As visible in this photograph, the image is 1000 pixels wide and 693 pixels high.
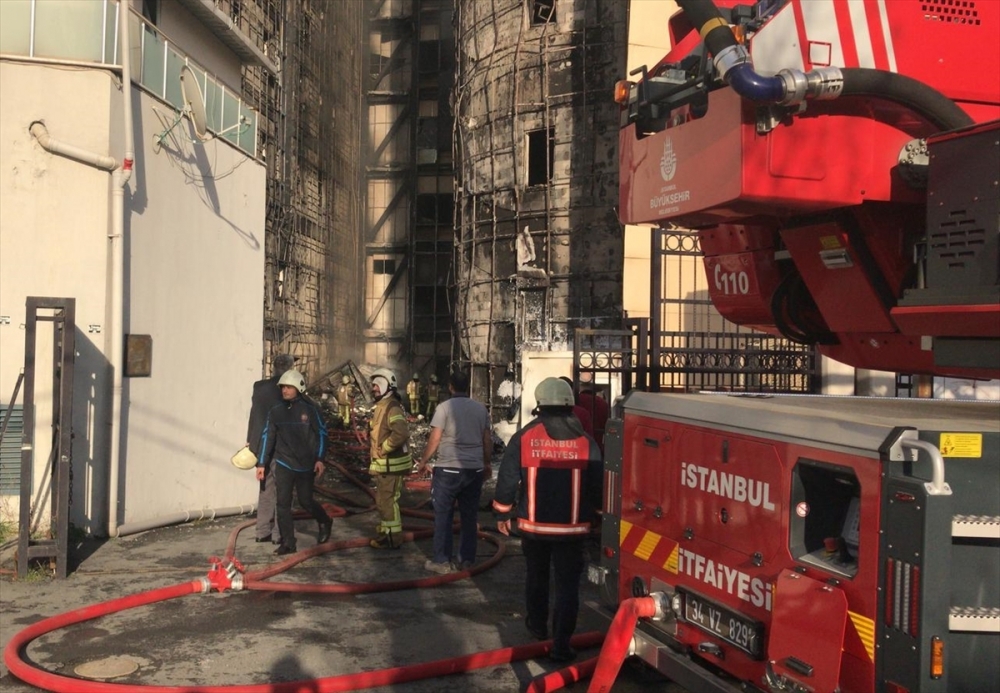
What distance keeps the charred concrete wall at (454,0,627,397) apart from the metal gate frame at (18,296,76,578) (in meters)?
12.2

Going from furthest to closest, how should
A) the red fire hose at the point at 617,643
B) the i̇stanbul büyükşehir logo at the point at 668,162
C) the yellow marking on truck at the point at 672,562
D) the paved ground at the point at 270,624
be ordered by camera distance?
the paved ground at the point at 270,624
the i̇stanbul büyükşehir logo at the point at 668,162
the yellow marking on truck at the point at 672,562
the red fire hose at the point at 617,643

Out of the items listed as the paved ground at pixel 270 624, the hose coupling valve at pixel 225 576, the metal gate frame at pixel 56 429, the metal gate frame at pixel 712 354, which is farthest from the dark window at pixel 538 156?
the hose coupling valve at pixel 225 576

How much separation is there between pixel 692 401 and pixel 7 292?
7.22 metres

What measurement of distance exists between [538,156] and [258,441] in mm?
13469

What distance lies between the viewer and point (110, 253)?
9.52 metres

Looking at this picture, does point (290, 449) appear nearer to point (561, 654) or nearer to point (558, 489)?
point (558, 489)

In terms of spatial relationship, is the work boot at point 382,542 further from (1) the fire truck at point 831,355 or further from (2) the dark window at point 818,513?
(2) the dark window at point 818,513

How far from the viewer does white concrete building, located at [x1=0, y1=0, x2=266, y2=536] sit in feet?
30.6

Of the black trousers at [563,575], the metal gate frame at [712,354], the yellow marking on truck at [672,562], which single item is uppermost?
the metal gate frame at [712,354]

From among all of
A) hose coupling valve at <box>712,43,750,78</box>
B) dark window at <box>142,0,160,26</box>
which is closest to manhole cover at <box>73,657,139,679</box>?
hose coupling valve at <box>712,43,750,78</box>

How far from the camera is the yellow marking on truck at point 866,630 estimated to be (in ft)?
11.4

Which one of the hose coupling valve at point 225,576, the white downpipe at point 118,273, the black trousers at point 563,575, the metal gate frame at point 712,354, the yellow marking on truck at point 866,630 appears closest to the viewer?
the yellow marking on truck at point 866,630

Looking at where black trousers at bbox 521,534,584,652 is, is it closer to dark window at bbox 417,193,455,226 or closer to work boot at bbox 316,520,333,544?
work boot at bbox 316,520,333,544

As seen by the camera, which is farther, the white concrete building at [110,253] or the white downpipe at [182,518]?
the white downpipe at [182,518]
